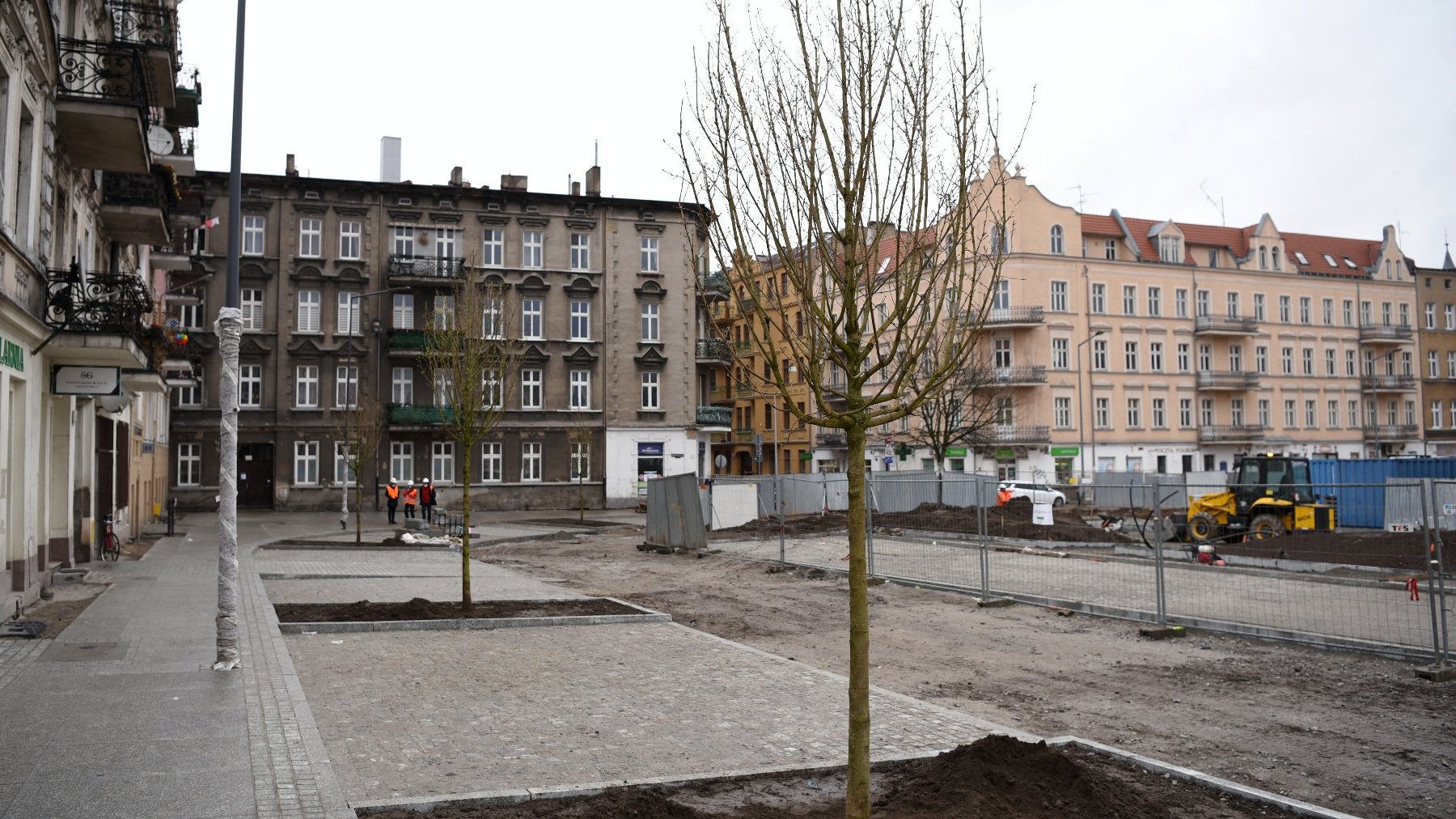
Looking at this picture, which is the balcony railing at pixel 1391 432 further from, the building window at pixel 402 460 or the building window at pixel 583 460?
the building window at pixel 402 460

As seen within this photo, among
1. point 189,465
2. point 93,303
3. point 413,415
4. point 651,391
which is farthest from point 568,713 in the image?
point 651,391

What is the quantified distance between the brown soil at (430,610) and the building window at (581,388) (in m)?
39.0

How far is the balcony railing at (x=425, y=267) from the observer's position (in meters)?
51.6

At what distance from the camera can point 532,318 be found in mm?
54375

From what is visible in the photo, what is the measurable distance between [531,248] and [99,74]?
38430 millimetres

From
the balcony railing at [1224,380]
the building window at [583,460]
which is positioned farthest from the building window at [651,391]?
the balcony railing at [1224,380]

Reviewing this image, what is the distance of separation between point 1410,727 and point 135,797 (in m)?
9.28

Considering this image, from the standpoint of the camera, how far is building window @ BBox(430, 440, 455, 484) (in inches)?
2060

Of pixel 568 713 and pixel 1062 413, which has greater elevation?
pixel 1062 413

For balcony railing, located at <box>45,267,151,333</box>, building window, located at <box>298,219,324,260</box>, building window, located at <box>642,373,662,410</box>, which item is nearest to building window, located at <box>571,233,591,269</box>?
building window, located at <box>642,373,662,410</box>

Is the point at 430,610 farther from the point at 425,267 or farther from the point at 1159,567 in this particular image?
the point at 425,267

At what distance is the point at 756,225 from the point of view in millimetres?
5707

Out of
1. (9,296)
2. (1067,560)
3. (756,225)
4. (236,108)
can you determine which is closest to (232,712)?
(756,225)

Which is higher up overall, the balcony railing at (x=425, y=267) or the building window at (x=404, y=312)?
the balcony railing at (x=425, y=267)
